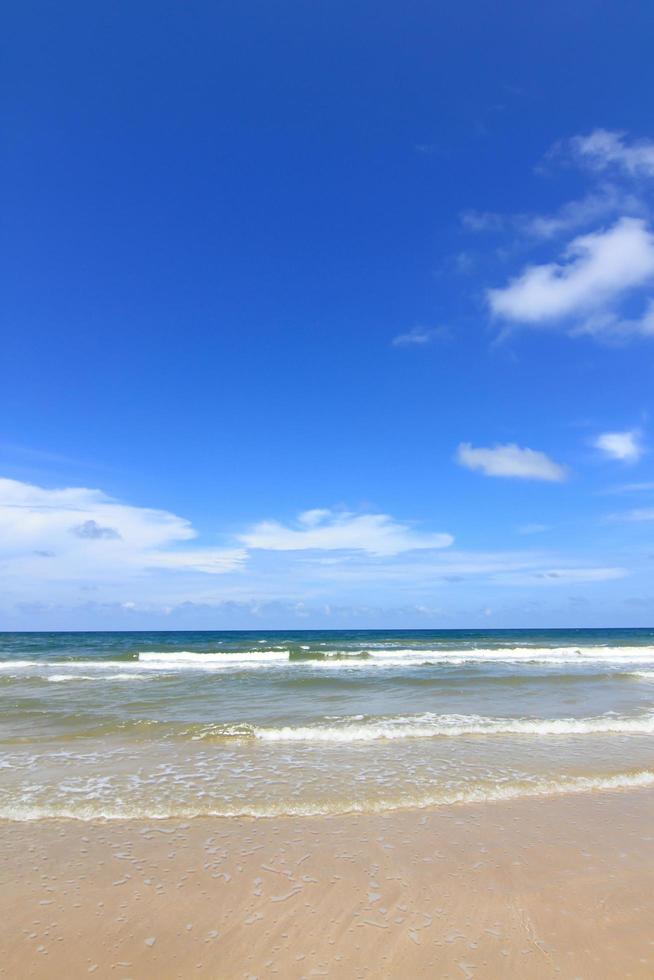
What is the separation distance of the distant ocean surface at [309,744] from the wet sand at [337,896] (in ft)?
2.31

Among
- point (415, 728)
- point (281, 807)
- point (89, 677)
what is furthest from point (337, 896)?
point (89, 677)

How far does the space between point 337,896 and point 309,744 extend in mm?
5483

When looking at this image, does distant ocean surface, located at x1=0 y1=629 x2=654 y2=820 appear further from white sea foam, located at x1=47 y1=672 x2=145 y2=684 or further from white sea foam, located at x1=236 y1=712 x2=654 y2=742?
white sea foam, located at x1=47 y1=672 x2=145 y2=684

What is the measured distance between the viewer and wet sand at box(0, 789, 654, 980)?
3.80 meters

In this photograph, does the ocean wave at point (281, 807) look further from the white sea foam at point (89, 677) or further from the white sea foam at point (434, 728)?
the white sea foam at point (89, 677)

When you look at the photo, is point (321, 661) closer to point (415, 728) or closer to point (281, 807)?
point (415, 728)

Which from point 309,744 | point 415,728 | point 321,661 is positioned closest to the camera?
point 309,744

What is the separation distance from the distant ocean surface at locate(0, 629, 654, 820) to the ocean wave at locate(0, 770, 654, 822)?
0.03 metres

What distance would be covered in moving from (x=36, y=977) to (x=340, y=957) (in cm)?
204

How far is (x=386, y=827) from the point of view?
6.10 meters

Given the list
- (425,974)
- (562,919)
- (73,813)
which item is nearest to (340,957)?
(425,974)

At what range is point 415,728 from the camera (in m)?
11.0

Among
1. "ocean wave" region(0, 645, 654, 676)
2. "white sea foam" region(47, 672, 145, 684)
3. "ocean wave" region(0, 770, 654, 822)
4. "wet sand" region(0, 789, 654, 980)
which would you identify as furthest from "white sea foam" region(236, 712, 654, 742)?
"ocean wave" region(0, 645, 654, 676)

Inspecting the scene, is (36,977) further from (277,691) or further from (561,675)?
(561,675)
